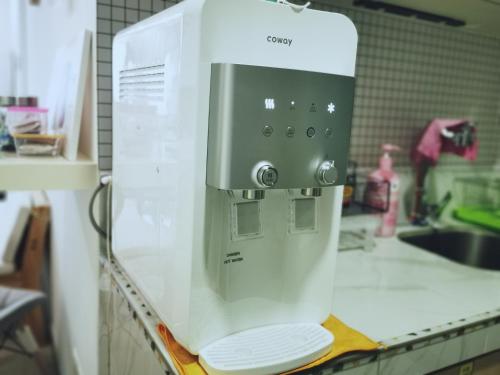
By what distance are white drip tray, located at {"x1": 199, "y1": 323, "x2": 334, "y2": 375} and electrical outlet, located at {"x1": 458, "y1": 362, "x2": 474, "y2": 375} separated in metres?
0.38

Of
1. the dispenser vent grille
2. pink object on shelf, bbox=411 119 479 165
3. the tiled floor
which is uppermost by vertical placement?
the dispenser vent grille

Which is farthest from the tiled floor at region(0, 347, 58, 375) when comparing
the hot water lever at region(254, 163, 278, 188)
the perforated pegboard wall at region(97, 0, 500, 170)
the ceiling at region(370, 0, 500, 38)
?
the ceiling at region(370, 0, 500, 38)

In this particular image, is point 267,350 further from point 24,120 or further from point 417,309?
point 24,120

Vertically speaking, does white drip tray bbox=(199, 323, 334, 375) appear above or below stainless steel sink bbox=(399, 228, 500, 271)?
above

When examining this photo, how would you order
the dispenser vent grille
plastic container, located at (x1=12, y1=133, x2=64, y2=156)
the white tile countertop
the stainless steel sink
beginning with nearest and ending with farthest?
the dispenser vent grille → the white tile countertop → plastic container, located at (x1=12, y1=133, x2=64, y2=156) → the stainless steel sink

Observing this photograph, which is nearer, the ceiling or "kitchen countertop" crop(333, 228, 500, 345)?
"kitchen countertop" crop(333, 228, 500, 345)

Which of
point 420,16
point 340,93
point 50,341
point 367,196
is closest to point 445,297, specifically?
point 367,196

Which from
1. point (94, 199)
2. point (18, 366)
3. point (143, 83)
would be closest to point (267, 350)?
point (143, 83)

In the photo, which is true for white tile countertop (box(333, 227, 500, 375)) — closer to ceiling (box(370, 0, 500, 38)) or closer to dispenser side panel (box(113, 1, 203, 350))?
dispenser side panel (box(113, 1, 203, 350))

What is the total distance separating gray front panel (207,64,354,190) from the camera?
601mm

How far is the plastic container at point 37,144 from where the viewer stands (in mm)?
1169

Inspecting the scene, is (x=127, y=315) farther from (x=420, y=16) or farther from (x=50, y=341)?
(x=50, y=341)

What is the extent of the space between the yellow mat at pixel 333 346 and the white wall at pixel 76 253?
0.52 metres

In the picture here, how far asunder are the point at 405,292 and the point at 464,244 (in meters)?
0.70
